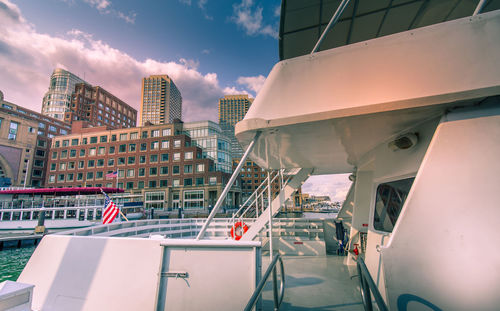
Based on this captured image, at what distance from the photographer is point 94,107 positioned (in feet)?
285

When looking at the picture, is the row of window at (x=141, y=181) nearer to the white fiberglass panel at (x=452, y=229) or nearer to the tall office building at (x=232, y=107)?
the white fiberglass panel at (x=452, y=229)

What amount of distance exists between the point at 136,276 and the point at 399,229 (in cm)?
354

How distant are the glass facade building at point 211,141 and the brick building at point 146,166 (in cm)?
203

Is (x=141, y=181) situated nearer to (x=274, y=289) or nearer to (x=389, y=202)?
(x=274, y=289)

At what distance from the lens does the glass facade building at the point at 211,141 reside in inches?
1864

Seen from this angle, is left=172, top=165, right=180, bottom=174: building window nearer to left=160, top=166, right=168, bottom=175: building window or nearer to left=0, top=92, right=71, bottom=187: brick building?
left=160, top=166, right=168, bottom=175: building window

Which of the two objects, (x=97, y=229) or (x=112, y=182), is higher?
(x=112, y=182)

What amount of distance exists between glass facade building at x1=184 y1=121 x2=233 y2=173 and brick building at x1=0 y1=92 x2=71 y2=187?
3494 centimetres

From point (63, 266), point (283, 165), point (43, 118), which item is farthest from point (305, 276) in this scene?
point (43, 118)

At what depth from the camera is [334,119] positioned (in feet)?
10.3

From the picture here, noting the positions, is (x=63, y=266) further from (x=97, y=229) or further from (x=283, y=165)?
(x=283, y=165)

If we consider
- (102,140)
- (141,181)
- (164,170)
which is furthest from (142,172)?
(102,140)

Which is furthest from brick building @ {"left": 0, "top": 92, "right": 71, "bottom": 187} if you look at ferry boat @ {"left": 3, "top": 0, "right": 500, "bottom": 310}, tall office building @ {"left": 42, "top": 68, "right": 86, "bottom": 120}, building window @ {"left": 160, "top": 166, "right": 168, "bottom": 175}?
ferry boat @ {"left": 3, "top": 0, "right": 500, "bottom": 310}

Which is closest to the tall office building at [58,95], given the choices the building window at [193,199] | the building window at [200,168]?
the building window at [200,168]
